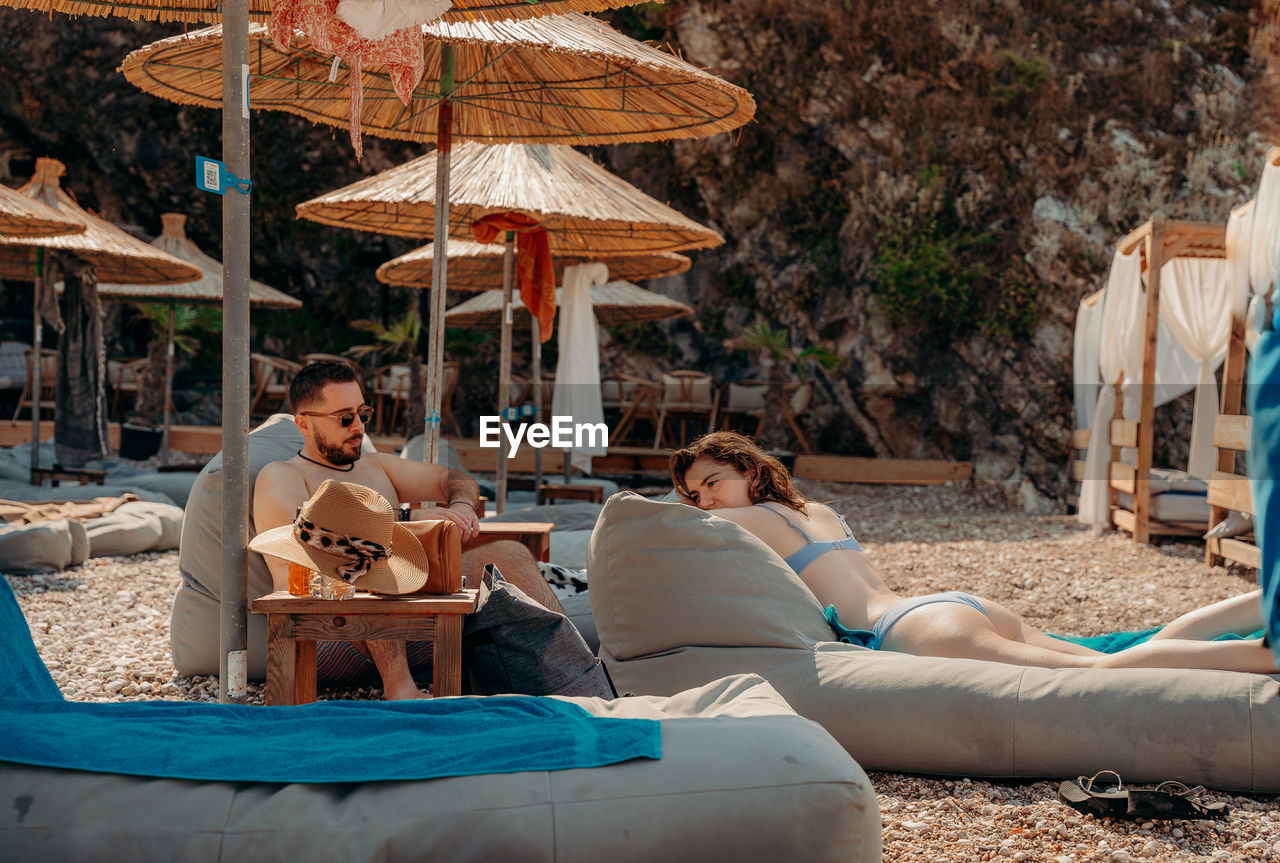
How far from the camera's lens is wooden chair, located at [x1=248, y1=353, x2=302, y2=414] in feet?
45.8

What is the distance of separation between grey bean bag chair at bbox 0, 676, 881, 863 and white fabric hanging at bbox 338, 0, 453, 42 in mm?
2315

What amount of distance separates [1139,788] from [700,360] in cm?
1308

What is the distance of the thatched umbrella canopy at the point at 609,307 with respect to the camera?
11.4 m

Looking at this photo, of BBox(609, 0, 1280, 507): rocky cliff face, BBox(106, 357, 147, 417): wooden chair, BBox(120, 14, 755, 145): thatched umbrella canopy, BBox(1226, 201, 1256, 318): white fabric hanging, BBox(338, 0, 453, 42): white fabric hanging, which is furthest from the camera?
BBox(106, 357, 147, 417): wooden chair

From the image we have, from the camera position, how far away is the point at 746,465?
327cm

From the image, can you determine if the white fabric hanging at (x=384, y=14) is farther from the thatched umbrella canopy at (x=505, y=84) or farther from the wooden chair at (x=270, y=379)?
the wooden chair at (x=270, y=379)

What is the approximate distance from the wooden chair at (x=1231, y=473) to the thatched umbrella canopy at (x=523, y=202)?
3.67 meters

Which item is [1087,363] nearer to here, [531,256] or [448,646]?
[531,256]

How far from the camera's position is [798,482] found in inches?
485

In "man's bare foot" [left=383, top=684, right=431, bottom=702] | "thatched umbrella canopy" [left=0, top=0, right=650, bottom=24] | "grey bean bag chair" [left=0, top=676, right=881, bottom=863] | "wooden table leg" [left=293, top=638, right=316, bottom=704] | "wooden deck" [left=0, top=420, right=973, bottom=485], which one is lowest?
"wooden deck" [left=0, top=420, right=973, bottom=485]

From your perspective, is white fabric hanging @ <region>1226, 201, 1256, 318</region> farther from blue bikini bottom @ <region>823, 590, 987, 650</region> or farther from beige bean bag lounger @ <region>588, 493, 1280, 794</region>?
beige bean bag lounger @ <region>588, 493, 1280, 794</region>

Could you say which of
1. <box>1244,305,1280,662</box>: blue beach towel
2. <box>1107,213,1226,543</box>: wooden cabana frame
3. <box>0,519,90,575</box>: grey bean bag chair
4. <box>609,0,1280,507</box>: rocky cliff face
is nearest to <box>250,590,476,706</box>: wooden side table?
<box>1244,305,1280,662</box>: blue beach towel

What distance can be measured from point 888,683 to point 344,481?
179cm

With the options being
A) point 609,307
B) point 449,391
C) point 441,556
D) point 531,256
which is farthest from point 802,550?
point 449,391
